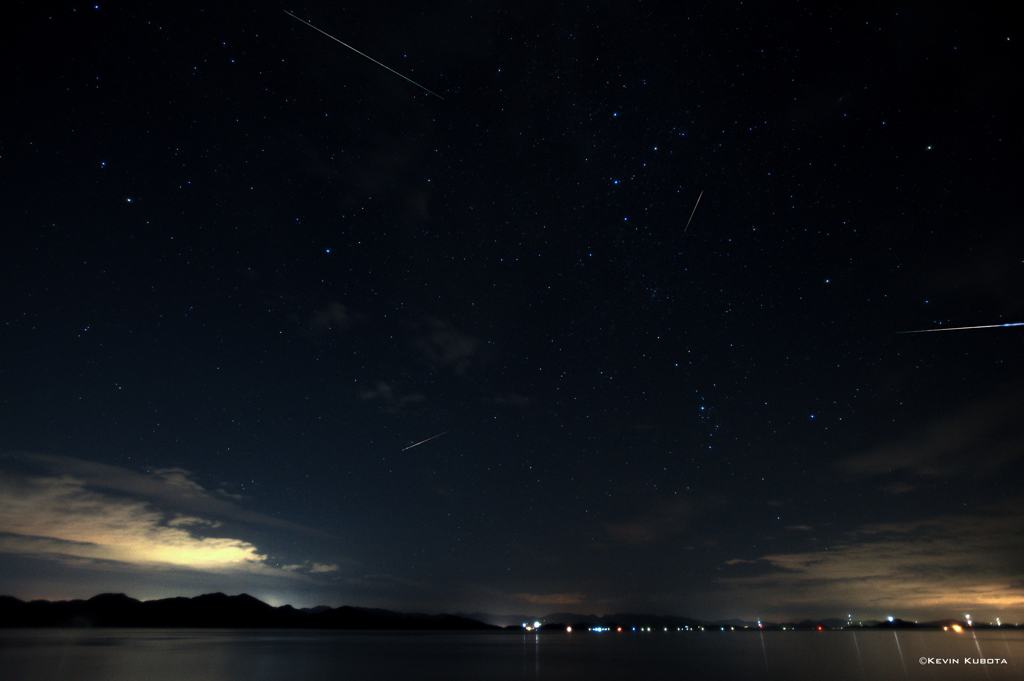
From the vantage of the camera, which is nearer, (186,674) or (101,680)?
(101,680)

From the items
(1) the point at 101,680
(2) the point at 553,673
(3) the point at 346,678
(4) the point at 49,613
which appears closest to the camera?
(1) the point at 101,680

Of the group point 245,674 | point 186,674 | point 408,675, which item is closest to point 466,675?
point 408,675

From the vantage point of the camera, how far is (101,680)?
24531mm

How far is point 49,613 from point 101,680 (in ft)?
734

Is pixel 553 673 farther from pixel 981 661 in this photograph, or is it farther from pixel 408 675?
pixel 981 661

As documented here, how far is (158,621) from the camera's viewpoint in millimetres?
181125

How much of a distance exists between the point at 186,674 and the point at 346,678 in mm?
8549

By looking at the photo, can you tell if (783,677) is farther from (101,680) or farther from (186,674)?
(101,680)

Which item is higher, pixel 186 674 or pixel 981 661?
pixel 981 661

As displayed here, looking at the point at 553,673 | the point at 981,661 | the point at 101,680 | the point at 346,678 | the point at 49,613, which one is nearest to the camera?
the point at 101,680

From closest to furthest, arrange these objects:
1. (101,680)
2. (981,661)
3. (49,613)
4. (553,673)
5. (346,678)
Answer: (101,680), (346,678), (553,673), (981,661), (49,613)

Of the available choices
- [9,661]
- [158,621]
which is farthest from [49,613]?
[9,661]

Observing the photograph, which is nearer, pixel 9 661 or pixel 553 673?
pixel 553 673

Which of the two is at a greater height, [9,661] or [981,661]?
[981,661]
